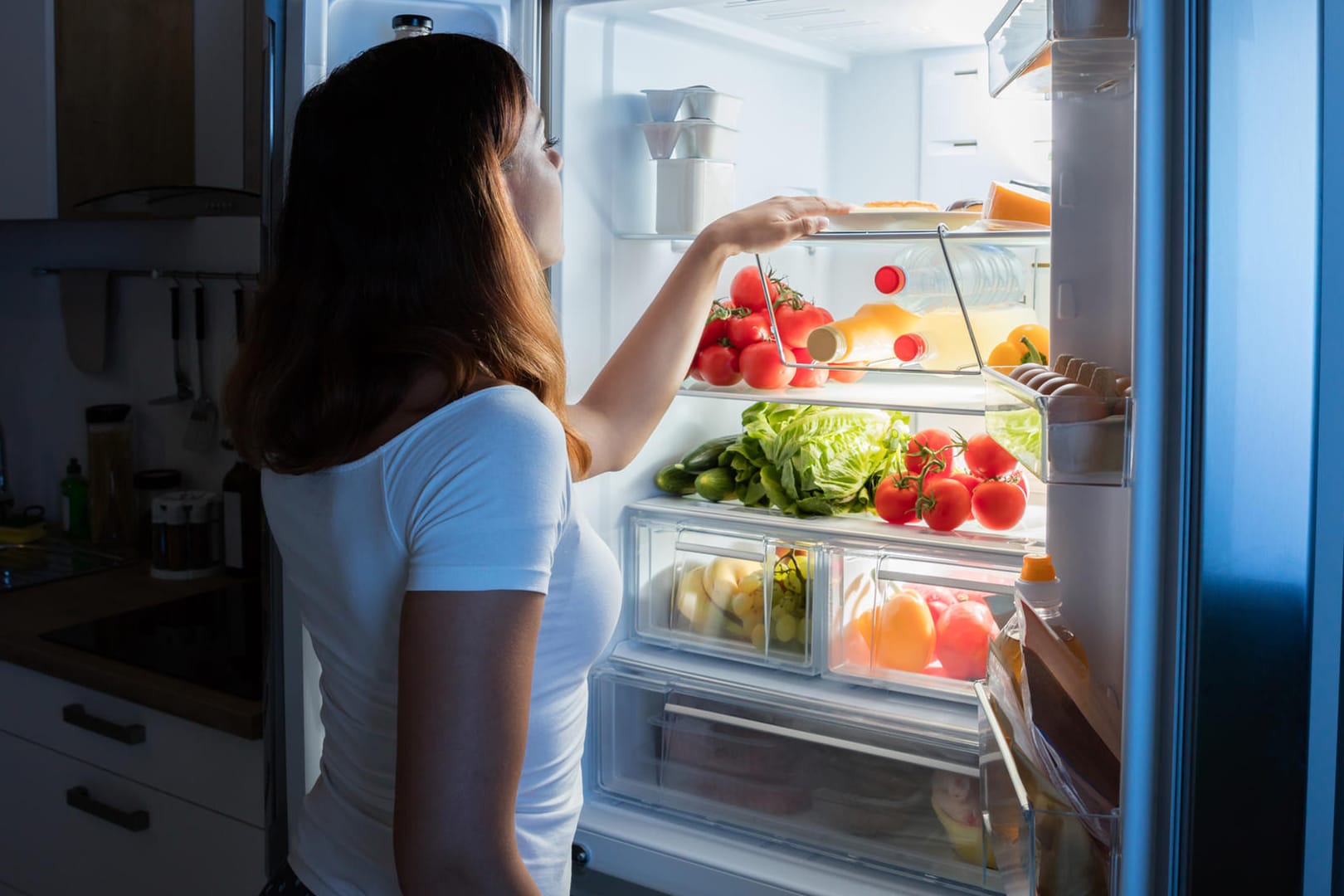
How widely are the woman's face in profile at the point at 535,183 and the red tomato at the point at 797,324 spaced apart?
53 cm

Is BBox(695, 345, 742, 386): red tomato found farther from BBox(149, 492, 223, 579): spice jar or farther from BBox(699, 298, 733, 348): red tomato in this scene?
BBox(149, 492, 223, 579): spice jar

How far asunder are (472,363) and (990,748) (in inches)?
23.1

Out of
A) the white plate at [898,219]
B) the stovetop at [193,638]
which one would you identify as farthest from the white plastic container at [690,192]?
the stovetop at [193,638]

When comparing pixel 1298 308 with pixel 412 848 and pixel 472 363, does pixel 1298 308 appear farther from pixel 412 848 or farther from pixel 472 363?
pixel 412 848

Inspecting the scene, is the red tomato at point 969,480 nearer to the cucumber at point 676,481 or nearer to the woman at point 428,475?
the cucumber at point 676,481

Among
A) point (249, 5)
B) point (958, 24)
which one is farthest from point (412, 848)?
point (249, 5)

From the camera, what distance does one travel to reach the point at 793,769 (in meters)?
1.54

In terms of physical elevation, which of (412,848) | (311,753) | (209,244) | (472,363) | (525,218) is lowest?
(311,753)

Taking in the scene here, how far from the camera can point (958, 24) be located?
60.6 inches

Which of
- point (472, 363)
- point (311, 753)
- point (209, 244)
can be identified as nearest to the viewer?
point (472, 363)

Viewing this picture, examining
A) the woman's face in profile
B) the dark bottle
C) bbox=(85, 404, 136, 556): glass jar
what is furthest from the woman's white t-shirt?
bbox=(85, 404, 136, 556): glass jar

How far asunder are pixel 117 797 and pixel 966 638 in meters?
1.39

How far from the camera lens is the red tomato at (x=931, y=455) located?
1.52m

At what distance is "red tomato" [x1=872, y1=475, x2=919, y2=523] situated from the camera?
1512 mm
